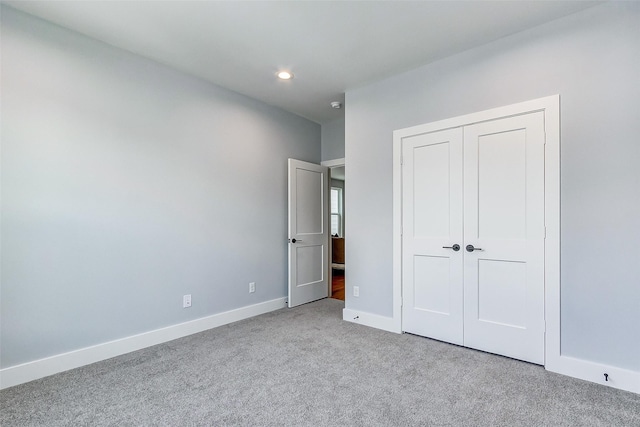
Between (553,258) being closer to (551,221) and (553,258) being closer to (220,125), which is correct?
(551,221)

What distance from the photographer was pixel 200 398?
→ 2.03 metres

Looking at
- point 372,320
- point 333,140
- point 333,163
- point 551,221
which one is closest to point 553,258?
point 551,221

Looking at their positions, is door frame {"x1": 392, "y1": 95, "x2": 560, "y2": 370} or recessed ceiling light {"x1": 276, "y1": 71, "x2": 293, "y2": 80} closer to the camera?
door frame {"x1": 392, "y1": 95, "x2": 560, "y2": 370}

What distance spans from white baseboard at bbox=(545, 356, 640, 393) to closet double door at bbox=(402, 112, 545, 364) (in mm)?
130

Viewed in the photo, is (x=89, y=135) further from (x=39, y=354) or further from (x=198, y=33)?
(x=39, y=354)

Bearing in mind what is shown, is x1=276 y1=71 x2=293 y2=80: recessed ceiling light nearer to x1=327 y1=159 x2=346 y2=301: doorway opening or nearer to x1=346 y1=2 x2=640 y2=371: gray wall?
x1=346 y1=2 x2=640 y2=371: gray wall

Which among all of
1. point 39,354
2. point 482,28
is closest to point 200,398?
point 39,354

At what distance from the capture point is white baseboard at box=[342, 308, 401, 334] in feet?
10.6

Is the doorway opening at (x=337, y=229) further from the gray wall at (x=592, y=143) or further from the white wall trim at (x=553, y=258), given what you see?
the gray wall at (x=592, y=143)

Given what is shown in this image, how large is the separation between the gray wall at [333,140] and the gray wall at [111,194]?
1.29 meters

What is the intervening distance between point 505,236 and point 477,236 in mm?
215

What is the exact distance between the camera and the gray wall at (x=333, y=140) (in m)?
4.68

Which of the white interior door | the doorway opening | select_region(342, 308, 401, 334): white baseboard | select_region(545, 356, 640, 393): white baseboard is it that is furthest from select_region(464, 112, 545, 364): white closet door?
the doorway opening

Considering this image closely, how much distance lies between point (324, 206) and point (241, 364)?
2720 millimetres
